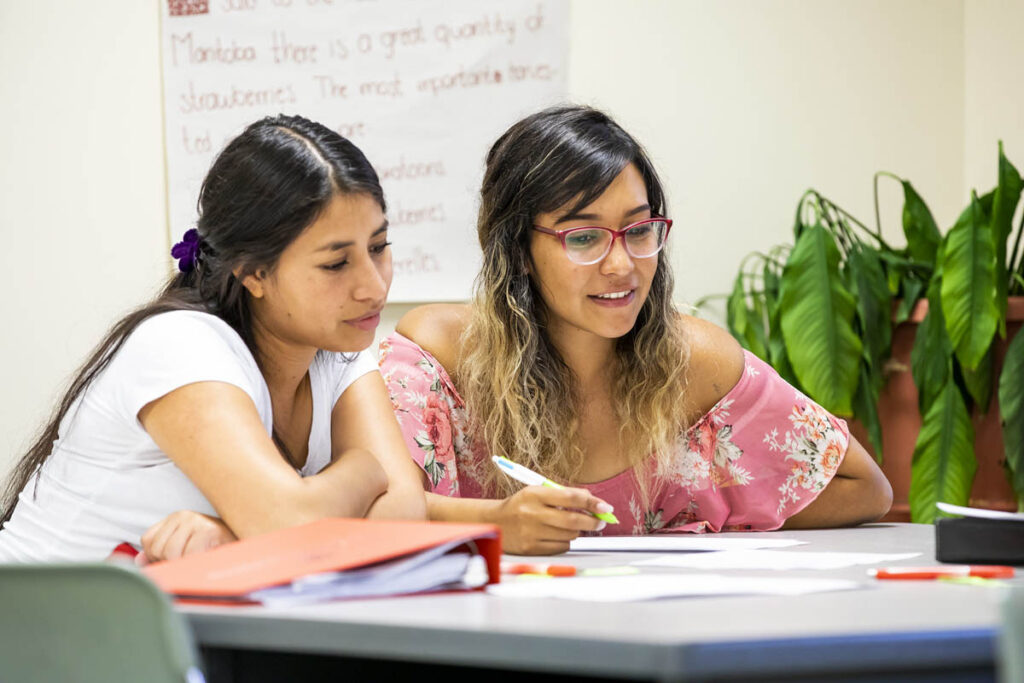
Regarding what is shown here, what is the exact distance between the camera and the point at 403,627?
2.57 feet

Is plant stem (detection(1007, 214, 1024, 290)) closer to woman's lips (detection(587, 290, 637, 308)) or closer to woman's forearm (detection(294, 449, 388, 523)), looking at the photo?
woman's lips (detection(587, 290, 637, 308))

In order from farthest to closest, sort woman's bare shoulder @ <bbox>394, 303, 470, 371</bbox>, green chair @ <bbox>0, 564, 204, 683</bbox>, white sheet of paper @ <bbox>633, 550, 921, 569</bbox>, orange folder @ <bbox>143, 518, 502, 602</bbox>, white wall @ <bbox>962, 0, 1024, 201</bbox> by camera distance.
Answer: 1. white wall @ <bbox>962, 0, 1024, 201</bbox>
2. woman's bare shoulder @ <bbox>394, 303, 470, 371</bbox>
3. white sheet of paper @ <bbox>633, 550, 921, 569</bbox>
4. orange folder @ <bbox>143, 518, 502, 602</bbox>
5. green chair @ <bbox>0, 564, 204, 683</bbox>

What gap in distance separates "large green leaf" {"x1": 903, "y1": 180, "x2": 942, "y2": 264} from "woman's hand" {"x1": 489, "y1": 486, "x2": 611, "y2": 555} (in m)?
1.42

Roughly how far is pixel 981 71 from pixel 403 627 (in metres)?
2.43

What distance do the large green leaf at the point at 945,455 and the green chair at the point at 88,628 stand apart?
193 centimetres

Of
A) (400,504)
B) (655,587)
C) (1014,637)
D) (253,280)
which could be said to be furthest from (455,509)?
(1014,637)

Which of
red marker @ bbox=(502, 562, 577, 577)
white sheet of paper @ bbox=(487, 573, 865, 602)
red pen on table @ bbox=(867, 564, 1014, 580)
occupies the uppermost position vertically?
white sheet of paper @ bbox=(487, 573, 865, 602)

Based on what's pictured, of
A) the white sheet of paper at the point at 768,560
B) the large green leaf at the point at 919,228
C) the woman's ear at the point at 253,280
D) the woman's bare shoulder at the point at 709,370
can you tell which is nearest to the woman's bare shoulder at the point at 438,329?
the woman's bare shoulder at the point at 709,370

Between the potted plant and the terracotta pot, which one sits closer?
the potted plant

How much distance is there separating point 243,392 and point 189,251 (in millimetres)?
315

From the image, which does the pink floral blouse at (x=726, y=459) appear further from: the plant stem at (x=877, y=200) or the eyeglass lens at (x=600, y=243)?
the plant stem at (x=877, y=200)

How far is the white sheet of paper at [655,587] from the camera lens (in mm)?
916

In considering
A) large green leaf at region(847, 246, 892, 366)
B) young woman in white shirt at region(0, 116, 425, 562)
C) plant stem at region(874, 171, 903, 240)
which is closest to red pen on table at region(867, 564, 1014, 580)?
young woman in white shirt at region(0, 116, 425, 562)

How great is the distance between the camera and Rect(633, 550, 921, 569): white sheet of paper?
1.19m
